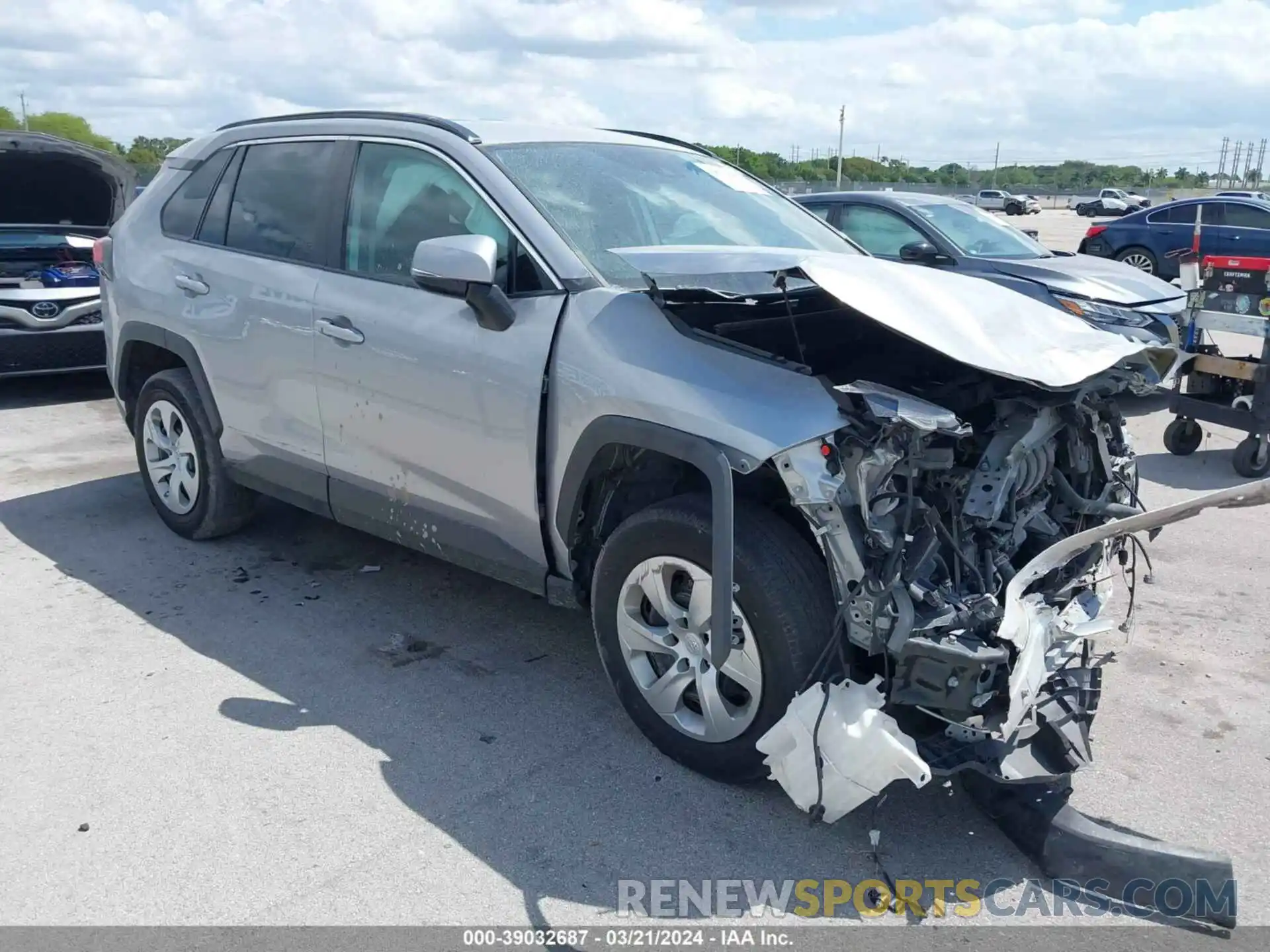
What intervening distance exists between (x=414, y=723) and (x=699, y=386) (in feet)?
5.16

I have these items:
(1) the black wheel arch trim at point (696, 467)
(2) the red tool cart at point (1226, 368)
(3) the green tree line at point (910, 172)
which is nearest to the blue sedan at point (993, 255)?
(2) the red tool cart at point (1226, 368)

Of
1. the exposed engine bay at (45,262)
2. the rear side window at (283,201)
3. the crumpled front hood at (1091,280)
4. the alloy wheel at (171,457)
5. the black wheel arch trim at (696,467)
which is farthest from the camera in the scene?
the crumpled front hood at (1091,280)

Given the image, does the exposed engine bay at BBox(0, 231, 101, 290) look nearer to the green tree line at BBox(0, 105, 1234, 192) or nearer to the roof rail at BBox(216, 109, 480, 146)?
the roof rail at BBox(216, 109, 480, 146)

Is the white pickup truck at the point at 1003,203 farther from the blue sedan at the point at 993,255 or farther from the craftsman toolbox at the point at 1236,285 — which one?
the craftsman toolbox at the point at 1236,285

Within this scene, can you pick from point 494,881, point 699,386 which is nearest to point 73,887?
point 494,881

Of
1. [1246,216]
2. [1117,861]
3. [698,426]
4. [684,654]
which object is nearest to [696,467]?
[698,426]

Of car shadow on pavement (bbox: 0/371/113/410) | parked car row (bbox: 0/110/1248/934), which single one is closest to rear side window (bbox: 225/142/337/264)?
parked car row (bbox: 0/110/1248/934)

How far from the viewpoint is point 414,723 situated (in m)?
3.83

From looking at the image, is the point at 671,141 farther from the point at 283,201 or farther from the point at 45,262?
the point at 45,262

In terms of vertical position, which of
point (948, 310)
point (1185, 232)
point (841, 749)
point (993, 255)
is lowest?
point (841, 749)

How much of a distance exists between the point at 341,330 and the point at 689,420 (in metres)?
1.73

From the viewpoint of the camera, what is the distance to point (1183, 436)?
7.88m

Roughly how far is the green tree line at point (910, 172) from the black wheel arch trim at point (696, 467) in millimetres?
47462

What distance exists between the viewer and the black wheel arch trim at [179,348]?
5.18 meters
